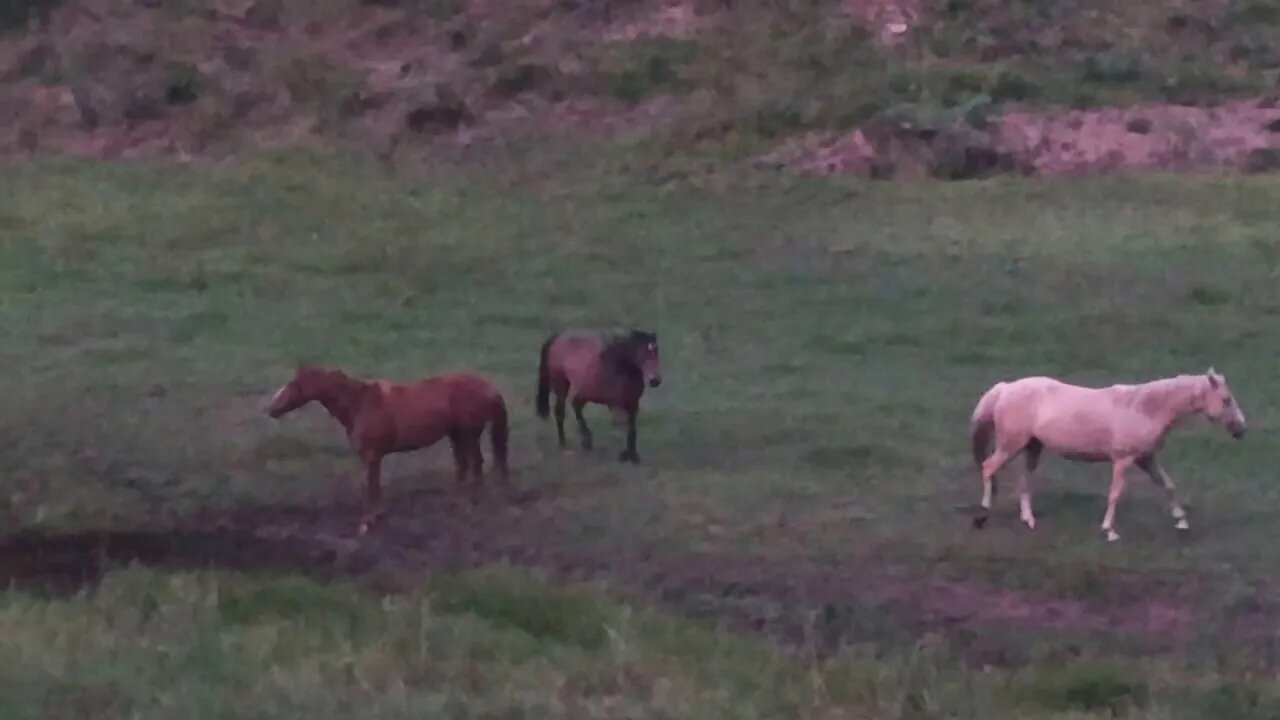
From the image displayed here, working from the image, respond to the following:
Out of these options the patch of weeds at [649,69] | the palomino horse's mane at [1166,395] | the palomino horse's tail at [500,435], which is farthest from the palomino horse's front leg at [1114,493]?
the patch of weeds at [649,69]

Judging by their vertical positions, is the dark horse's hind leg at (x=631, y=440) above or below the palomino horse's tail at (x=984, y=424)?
below

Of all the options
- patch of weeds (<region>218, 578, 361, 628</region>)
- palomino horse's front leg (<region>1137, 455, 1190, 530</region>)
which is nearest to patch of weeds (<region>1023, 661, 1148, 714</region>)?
patch of weeds (<region>218, 578, 361, 628</region>)

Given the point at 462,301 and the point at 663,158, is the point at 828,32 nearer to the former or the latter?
the point at 663,158

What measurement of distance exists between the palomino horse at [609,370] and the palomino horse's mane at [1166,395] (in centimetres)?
258

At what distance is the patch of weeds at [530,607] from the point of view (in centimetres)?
652

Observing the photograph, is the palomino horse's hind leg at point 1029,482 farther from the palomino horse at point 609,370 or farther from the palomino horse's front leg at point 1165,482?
the palomino horse at point 609,370

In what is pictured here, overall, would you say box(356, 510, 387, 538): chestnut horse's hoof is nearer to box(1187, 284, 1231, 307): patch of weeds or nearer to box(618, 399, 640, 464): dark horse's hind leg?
box(618, 399, 640, 464): dark horse's hind leg

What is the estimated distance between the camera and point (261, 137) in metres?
24.1

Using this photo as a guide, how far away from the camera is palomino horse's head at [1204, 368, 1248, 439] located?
820 centimetres

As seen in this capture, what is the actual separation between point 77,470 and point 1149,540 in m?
5.25

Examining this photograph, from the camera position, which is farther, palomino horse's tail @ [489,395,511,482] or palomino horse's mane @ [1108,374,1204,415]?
palomino horse's tail @ [489,395,511,482]

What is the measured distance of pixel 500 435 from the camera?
9227mm

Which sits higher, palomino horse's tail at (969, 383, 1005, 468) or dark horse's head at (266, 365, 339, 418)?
dark horse's head at (266, 365, 339, 418)

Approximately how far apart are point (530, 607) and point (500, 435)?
2581 millimetres
